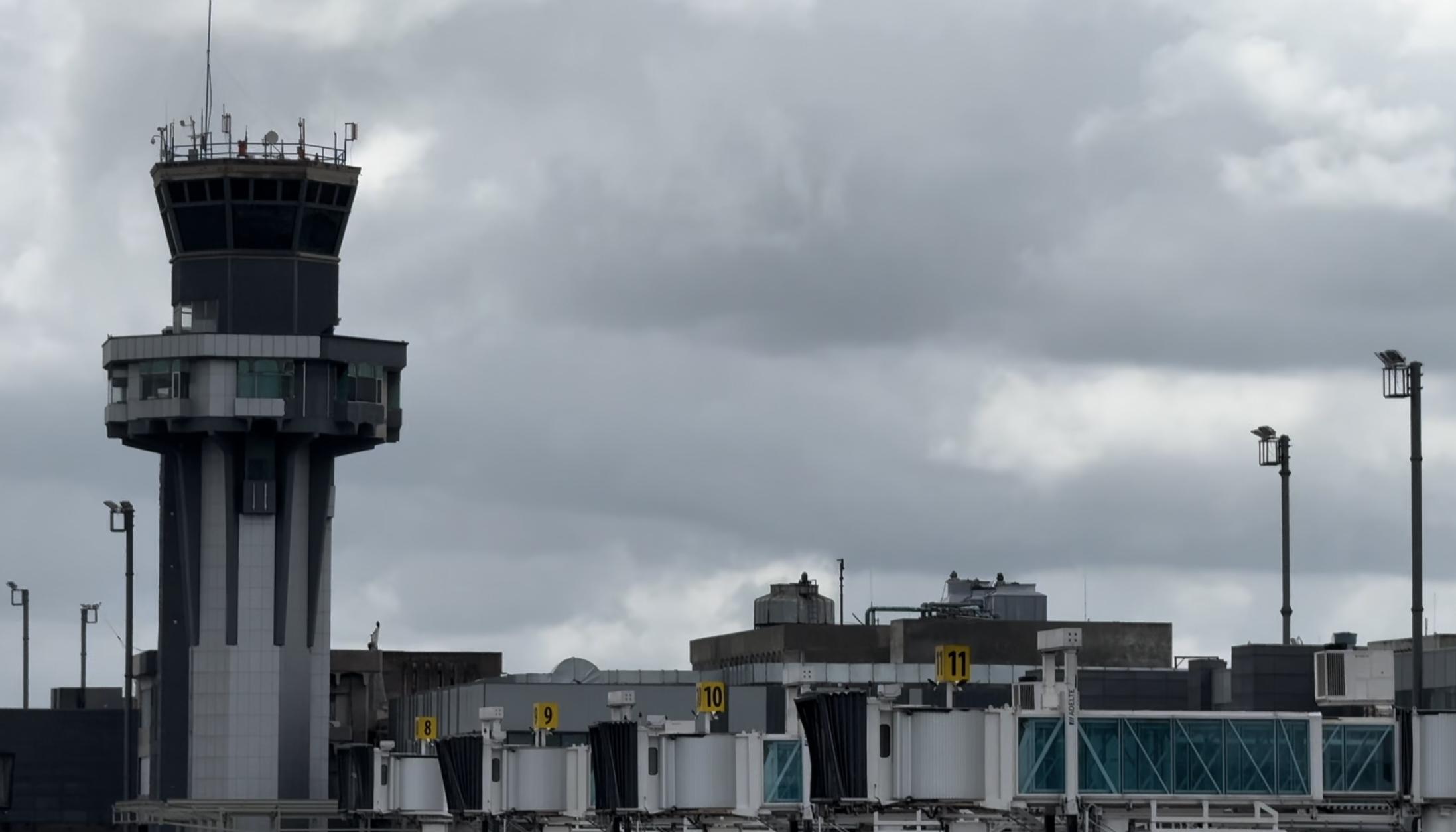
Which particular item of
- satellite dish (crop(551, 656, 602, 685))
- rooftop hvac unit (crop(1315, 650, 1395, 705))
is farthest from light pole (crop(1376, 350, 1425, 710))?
satellite dish (crop(551, 656, 602, 685))

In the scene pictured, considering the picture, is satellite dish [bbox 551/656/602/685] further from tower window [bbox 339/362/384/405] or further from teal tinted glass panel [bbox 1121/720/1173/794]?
teal tinted glass panel [bbox 1121/720/1173/794]

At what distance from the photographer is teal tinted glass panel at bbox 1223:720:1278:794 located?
77438mm

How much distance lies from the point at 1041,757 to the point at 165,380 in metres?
95.9

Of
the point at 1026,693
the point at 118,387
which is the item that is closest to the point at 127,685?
the point at 118,387

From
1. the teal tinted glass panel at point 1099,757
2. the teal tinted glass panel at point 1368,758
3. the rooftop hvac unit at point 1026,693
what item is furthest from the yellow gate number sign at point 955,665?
the rooftop hvac unit at point 1026,693

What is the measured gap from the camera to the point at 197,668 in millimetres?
163375

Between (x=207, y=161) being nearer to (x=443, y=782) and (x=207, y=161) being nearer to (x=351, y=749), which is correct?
(x=351, y=749)

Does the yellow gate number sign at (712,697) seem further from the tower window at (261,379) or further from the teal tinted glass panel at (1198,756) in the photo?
the tower window at (261,379)

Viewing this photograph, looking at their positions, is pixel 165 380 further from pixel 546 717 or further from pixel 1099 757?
pixel 1099 757

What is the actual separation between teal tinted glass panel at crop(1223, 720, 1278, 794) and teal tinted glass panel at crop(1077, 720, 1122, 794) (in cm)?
334

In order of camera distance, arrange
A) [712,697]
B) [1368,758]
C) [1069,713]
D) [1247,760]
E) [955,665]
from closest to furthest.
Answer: [955,665]
[1069,713]
[1247,760]
[1368,758]
[712,697]

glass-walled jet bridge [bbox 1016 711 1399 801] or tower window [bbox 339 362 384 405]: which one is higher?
tower window [bbox 339 362 384 405]

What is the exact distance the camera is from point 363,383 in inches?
6521

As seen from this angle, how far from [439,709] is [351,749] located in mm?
5444
